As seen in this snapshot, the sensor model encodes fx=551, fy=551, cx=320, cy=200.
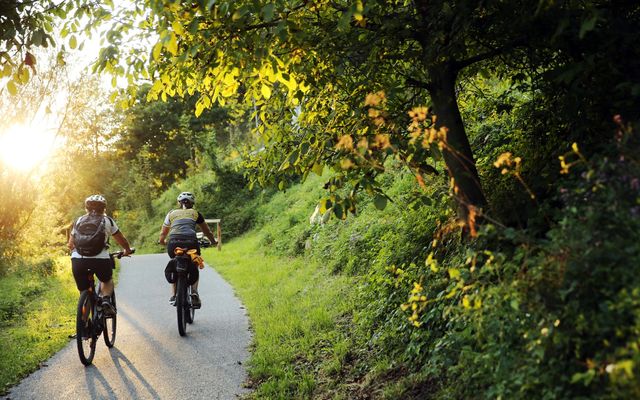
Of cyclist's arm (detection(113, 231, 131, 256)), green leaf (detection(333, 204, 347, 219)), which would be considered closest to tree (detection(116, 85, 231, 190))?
cyclist's arm (detection(113, 231, 131, 256))

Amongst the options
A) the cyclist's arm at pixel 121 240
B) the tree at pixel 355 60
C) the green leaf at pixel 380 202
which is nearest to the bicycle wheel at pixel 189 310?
the cyclist's arm at pixel 121 240

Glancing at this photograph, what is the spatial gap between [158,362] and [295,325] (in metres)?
1.84

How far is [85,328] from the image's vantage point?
6539mm

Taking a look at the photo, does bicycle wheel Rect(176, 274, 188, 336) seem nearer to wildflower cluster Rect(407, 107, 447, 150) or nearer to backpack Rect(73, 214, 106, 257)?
backpack Rect(73, 214, 106, 257)

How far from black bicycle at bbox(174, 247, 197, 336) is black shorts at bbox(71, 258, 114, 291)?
1169 mm

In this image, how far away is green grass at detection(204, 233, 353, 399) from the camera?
5723 millimetres

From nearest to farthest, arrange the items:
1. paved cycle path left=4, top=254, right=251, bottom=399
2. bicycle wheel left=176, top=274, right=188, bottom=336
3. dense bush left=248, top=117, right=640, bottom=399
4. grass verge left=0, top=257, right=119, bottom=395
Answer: dense bush left=248, top=117, right=640, bottom=399, paved cycle path left=4, top=254, right=251, bottom=399, grass verge left=0, top=257, right=119, bottom=395, bicycle wheel left=176, top=274, right=188, bottom=336

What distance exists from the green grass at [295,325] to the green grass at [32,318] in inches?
107

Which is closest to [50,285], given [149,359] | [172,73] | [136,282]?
[136,282]

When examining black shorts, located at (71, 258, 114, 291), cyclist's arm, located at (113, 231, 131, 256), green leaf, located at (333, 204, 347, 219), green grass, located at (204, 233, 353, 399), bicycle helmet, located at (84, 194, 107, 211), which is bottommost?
green grass, located at (204, 233, 353, 399)

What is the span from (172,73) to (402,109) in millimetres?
2288

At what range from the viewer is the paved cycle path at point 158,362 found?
567 centimetres

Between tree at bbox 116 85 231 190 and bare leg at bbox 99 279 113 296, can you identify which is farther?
tree at bbox 116 85 231 190

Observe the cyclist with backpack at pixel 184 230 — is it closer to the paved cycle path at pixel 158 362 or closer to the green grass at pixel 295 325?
the paved cycle path at pixel 158 362
